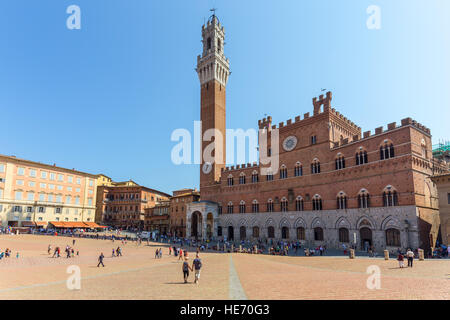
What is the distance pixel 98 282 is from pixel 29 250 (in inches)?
881

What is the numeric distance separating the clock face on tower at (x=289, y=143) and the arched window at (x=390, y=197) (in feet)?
48.0

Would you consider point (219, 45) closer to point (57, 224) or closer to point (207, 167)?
point (207, 167)

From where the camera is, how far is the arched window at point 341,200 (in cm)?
3433

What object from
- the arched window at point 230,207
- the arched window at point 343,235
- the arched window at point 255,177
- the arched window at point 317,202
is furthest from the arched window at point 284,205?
the arched window at point 230,207

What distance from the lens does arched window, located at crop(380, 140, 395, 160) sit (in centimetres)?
3081

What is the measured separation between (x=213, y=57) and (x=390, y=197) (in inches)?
1741

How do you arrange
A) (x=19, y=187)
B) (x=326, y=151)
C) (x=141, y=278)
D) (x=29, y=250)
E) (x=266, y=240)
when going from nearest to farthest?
(x=141, y=278) → (x=29, y=250) → (x=326, y=151) → (x=266, y=240) → (x=19, y=187)

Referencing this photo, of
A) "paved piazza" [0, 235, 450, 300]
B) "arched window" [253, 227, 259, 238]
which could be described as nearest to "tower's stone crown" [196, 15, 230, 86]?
"arched window" [253, 227, 259, 238]

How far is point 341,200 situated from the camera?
1369 inches

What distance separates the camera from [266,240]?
41844 millimetres

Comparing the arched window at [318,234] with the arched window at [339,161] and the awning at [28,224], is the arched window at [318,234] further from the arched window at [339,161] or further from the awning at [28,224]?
the awning at [28,224]

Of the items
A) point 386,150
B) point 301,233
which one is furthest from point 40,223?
point 386,150
